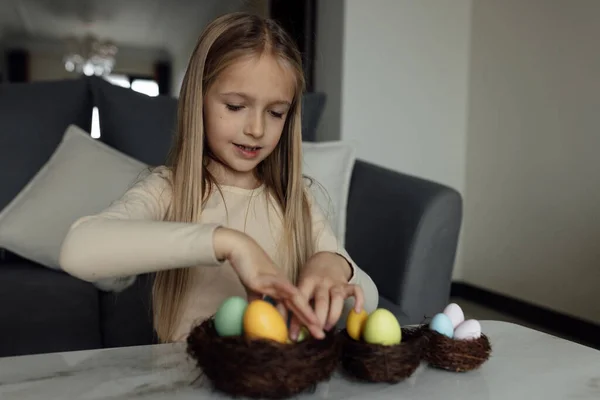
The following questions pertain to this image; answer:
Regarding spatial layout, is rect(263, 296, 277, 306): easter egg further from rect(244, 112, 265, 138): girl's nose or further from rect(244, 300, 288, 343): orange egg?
rect(244, 112, 265, 138): girl's nose

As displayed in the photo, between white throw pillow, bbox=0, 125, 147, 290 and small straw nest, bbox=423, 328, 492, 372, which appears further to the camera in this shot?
white throw pillow, bbox=0, 125, 147, 290

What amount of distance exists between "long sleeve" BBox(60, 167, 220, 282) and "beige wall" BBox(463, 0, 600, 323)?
6.39 ft

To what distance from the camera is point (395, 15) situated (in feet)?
8.51

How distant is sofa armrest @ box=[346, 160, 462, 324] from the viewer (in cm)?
130

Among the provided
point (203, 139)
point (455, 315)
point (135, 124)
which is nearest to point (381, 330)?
point (455, 315)

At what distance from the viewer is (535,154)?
2467mm

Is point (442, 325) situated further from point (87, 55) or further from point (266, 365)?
point (87, 55)

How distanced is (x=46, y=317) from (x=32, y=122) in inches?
28.4

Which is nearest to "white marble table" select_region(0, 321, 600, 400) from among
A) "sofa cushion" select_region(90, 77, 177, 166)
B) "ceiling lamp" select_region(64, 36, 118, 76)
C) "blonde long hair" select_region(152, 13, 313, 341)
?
"blonde long hair" select_region(152, 13, 313, 341)

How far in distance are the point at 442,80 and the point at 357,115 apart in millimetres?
488

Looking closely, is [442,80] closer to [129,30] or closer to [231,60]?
[129,30]

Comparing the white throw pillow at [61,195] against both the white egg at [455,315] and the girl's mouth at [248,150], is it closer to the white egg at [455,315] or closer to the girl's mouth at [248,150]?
the girl's mouth at [248,150]

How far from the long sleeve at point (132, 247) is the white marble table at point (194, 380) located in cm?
10

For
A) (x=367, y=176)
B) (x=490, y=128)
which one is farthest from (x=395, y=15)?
(x=367, y=176)
